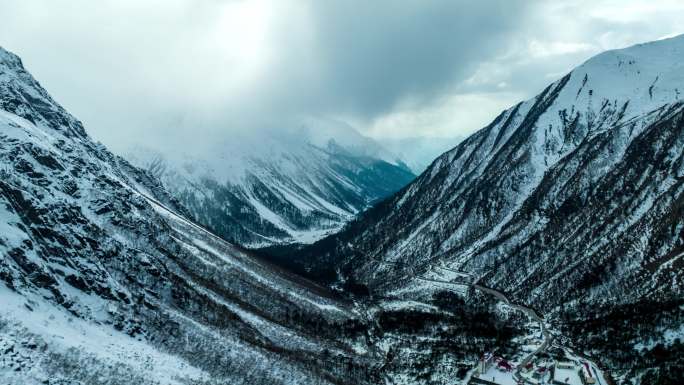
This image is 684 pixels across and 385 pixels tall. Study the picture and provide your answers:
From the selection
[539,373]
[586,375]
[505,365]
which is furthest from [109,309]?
[586,375]

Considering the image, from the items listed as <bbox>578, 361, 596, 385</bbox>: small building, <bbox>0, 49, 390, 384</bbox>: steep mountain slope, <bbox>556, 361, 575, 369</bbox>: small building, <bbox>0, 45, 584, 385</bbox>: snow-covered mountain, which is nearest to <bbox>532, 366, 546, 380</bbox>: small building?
<bbox>556, 361, 575, 369</bbox>: small building

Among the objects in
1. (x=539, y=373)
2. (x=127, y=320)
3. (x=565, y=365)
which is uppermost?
(x=565, y=365)

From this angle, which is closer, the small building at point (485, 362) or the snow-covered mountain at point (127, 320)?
the snow-covered mountain at point (127, 320)

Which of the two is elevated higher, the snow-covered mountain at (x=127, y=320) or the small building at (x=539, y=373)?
the small building at (x=539, y=373)

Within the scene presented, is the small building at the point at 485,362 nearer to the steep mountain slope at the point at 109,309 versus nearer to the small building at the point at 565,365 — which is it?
the small building at the point at 565,365

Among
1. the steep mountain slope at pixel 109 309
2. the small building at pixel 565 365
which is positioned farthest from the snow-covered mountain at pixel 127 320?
the small building at pixel 565 365

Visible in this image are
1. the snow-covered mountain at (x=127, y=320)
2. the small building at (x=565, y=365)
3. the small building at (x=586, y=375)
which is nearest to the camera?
the snow-covered mountain at (x=127, y=320)

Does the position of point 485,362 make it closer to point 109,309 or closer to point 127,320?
point 127,320

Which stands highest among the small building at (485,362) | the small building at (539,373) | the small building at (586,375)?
the small building at (586,375)

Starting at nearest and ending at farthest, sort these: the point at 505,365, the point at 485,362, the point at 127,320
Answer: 1. the point at 127,320
2. the point at 505,365
3. the point at 485,362

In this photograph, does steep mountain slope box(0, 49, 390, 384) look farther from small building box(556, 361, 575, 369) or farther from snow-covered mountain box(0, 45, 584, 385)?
small building box(556, 361, 575, 369)
